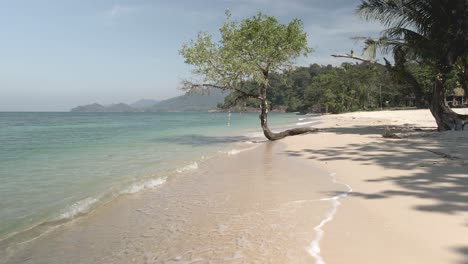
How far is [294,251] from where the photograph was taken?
3850mm

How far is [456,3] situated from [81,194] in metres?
18.9

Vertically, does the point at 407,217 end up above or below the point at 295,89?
below

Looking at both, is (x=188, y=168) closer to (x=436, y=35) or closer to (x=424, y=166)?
(x=424, y=166)

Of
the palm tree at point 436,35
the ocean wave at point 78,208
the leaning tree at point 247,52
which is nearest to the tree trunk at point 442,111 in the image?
the palm tree at point 436,35

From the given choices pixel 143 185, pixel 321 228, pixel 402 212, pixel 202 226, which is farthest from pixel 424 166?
pixel 143 185

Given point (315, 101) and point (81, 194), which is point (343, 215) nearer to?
point (81, 194)

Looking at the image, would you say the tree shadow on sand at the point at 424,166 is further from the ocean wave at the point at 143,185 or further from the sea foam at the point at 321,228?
the ocean wave at the point at 143,185

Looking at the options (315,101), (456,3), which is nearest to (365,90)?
(315,101)

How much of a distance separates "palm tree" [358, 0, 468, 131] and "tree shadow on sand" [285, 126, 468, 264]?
3.50m

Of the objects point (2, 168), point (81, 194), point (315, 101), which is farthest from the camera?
point (315, 101)

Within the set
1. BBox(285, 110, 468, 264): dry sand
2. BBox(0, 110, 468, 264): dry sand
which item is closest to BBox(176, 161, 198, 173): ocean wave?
BBox(0, 110, 468, 264): dry sand

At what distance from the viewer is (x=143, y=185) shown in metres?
8.16

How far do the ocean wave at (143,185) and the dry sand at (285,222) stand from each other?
29cm

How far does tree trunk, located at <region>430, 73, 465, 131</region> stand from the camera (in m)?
16.5
